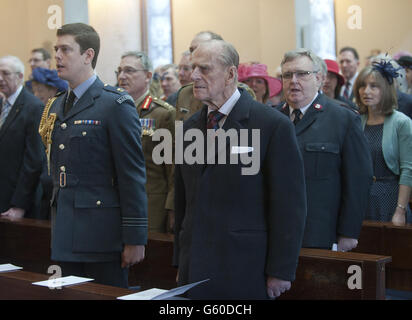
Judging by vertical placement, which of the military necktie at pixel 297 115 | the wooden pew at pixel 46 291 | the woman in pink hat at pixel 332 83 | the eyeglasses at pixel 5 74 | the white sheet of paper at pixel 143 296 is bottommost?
the wooden pew at pixel 46 291

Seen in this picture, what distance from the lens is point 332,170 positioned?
3.40m

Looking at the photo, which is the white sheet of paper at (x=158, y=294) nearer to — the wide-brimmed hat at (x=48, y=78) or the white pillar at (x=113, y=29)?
the wide-brimmed hat at (x=48, y=78)

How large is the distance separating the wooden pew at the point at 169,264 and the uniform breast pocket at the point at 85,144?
1.04 metres

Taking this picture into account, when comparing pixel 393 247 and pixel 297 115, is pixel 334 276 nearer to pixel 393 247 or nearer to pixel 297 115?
pixel 297 115

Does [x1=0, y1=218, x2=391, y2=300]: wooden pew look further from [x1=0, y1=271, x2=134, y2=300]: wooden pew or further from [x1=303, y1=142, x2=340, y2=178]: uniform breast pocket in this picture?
[x1=0, y1=271, x2=134, y2=300]: wooden pew

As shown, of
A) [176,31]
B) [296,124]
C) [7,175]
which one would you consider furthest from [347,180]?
[176,31]

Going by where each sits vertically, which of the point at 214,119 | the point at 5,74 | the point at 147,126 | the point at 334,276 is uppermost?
the point at 5,74

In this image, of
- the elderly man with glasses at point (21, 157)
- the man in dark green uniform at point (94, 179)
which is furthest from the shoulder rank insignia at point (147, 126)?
the man in dark green uniform at point (94, 179)

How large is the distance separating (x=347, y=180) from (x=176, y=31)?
7.81 metres

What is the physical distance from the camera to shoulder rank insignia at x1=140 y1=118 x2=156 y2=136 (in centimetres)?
432

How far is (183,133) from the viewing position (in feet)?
8.52

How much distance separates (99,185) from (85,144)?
196 mm

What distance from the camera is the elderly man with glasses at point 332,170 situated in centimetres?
335

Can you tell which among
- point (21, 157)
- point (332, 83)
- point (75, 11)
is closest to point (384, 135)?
point (332, 83)
